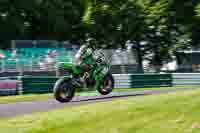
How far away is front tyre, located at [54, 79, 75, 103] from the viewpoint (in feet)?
51.2

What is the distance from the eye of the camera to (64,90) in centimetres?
1584

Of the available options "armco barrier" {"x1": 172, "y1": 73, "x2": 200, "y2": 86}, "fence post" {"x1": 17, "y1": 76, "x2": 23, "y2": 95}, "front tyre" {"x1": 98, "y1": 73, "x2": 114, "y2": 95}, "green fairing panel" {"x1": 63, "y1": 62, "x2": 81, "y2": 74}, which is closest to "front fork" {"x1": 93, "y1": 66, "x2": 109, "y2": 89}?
"front tyre" {"x1": 98, "y1": 73, "x2": 114, "y2": 95}

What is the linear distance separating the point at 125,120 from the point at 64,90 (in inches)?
276

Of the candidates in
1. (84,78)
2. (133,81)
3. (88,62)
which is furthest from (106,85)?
(133,81)

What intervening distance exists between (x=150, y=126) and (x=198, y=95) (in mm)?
2980

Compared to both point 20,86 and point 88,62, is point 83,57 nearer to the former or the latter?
point 88,62

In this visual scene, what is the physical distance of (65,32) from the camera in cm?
3866

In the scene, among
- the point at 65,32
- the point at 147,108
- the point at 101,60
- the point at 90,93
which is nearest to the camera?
the point at 147,108

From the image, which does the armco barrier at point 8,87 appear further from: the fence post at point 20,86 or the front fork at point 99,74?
the front fork at point 99,74

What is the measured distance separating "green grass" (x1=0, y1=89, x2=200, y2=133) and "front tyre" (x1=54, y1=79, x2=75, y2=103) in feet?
17.0

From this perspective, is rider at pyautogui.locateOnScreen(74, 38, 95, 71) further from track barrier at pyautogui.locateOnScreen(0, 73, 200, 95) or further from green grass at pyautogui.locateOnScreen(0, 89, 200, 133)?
track barrier at pyautogui.locateOnScreen(0, 73, 200, 95)

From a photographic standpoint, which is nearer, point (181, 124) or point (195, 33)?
point (181, 124)

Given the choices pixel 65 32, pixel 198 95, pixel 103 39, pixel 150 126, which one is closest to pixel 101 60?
pixel 198 95

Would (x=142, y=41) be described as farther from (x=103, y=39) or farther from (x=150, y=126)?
(x=150, y=126)
